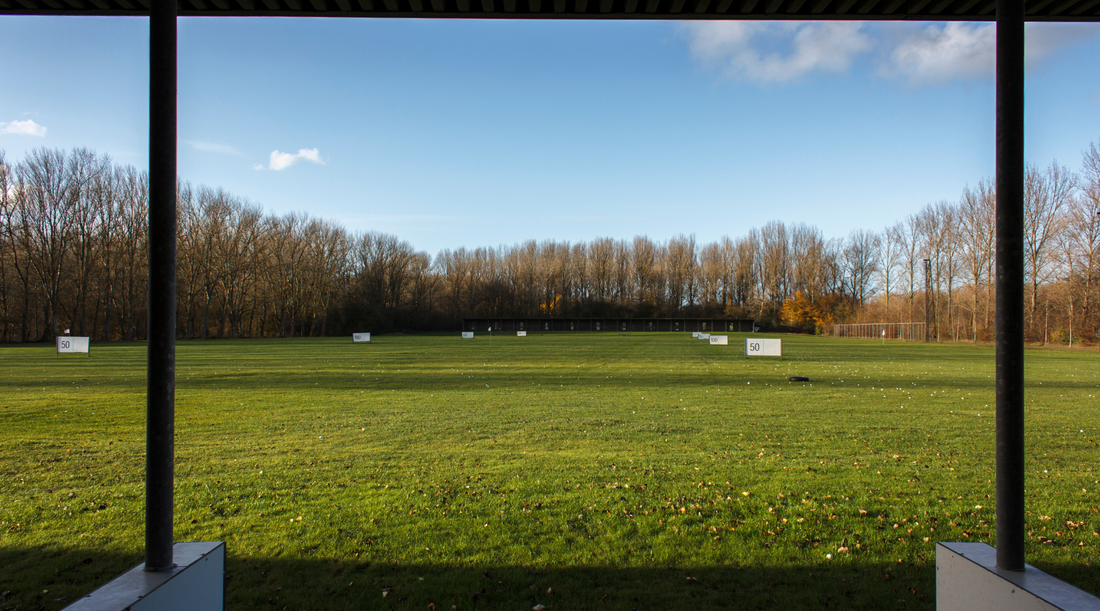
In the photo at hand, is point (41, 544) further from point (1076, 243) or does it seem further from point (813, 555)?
point (1076, 243)

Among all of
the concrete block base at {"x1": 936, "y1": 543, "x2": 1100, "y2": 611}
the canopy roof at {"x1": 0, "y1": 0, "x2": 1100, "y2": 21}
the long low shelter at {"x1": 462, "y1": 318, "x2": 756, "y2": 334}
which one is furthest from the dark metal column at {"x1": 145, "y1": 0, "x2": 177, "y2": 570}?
the long low shelter at {"x1": 462, "y1": 318, "x2": 756, "y2": 334}

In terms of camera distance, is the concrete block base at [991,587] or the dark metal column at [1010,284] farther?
the dark metal column at [1010,284]

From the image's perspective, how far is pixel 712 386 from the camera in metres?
15.5

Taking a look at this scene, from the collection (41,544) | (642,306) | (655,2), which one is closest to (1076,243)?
(655,2)

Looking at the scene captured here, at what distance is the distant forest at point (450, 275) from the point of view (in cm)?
4578

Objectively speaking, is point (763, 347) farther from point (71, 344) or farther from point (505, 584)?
point (71, 344)

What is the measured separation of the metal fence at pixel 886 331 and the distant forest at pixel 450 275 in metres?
2.84

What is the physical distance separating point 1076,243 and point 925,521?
169ft

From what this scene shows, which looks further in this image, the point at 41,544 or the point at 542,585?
the point at 41,544

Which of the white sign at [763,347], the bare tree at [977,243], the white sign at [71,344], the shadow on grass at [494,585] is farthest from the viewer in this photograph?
the bare tree at [977,243]

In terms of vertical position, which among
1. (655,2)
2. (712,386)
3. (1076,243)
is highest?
(1076,243)

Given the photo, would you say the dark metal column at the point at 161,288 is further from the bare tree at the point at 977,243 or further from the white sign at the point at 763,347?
the bare tree at the point at 977,243

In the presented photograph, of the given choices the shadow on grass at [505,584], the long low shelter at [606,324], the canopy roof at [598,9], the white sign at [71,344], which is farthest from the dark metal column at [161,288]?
Result: the long low shelter at [606,324]

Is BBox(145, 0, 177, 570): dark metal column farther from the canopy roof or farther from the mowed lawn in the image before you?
the mowed lawn
